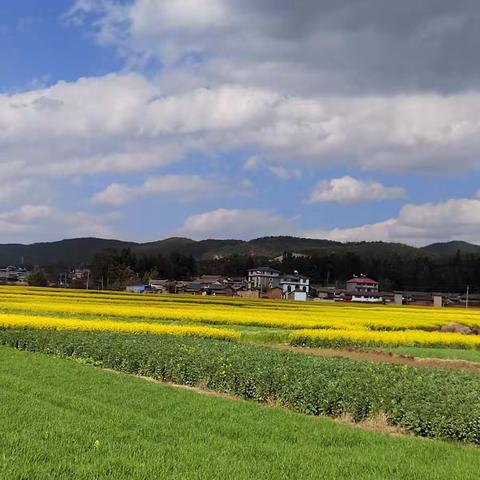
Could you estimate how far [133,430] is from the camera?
951 centimetres

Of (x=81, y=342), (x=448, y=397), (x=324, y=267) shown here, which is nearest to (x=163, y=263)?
(x=324, y=267)

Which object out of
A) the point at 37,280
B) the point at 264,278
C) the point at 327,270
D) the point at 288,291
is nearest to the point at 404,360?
the point at 37,280

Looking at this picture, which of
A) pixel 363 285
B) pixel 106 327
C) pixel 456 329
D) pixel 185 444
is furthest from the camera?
pixel 363 285

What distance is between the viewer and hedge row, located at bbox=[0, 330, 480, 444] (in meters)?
11.7

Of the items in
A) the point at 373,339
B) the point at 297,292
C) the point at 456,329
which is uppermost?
the point at 373,339

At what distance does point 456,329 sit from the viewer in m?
44.8

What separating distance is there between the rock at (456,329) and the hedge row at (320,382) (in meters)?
28.4

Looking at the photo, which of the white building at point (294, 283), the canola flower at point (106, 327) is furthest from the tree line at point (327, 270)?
the canola flower at point (106, 327)

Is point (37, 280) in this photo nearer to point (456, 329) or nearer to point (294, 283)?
point (294, 283)

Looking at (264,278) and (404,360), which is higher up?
(264,278)

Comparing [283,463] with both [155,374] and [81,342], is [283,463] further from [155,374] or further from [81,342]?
[81,342]

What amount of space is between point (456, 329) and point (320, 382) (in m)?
33.8

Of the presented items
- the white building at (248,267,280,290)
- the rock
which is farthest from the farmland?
the white building at (248,267,280,290)

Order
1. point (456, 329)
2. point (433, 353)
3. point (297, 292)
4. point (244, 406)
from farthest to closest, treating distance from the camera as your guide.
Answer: point (297, 292)
point (456, 329)
point (433, 353)
point (244, 406)
